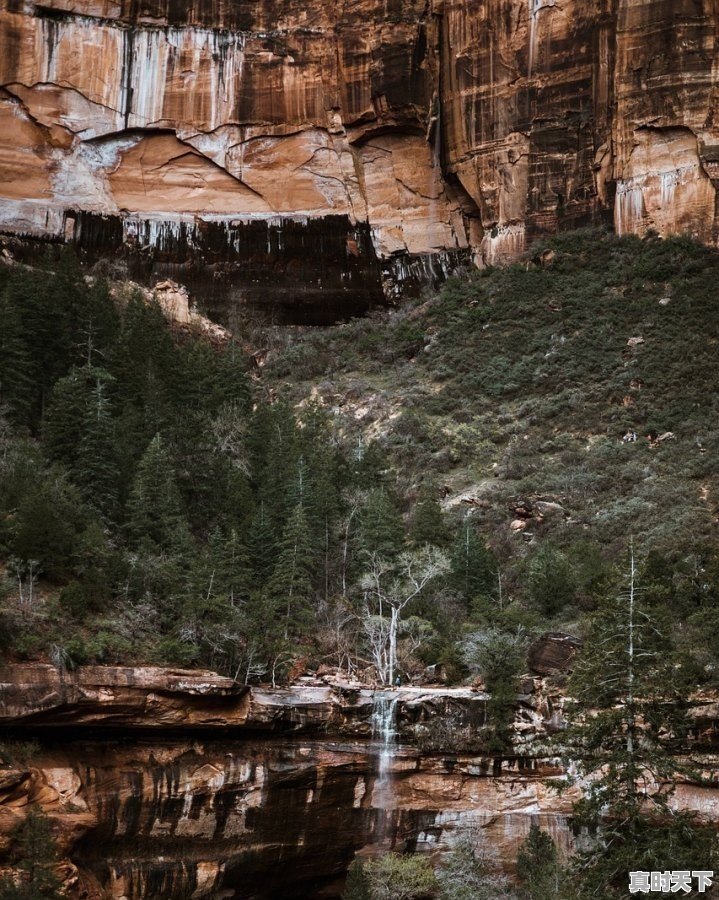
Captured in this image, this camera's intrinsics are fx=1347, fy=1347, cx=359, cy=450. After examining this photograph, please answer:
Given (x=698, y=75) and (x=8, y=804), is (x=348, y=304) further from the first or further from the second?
(x=8, y=804)

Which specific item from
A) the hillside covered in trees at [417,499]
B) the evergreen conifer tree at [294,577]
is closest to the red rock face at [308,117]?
the hillside covered in trees at [417,499]

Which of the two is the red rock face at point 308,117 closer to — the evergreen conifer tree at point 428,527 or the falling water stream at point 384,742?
the evergreen conifer tree at point 428,527

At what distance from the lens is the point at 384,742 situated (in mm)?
38094

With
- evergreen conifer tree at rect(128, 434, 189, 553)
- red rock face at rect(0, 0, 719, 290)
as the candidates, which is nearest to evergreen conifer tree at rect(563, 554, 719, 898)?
evergreen conifer tree at rect(128, 434, 189, 553)

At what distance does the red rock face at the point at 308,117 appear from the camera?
69875 millimetres

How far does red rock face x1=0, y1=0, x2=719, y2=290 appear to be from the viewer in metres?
69.9

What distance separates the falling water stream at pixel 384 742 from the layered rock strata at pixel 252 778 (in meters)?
0.06

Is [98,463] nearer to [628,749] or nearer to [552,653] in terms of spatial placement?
[552,653]

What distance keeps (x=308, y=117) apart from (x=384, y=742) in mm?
45322

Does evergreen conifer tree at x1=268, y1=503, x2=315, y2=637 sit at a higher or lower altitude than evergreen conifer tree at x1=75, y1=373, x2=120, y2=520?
lower

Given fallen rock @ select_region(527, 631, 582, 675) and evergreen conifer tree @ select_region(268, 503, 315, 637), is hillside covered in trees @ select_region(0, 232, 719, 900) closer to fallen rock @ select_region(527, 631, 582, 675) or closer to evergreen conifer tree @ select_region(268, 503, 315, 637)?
evergreen conifer tree @ select_region(268, 503, 315, 637)

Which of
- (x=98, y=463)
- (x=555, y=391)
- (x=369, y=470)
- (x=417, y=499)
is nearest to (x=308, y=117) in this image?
(x=555, y=391)

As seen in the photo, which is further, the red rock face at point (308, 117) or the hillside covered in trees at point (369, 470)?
the red rock face at point (308, 117)

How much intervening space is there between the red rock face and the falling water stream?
125 feet
